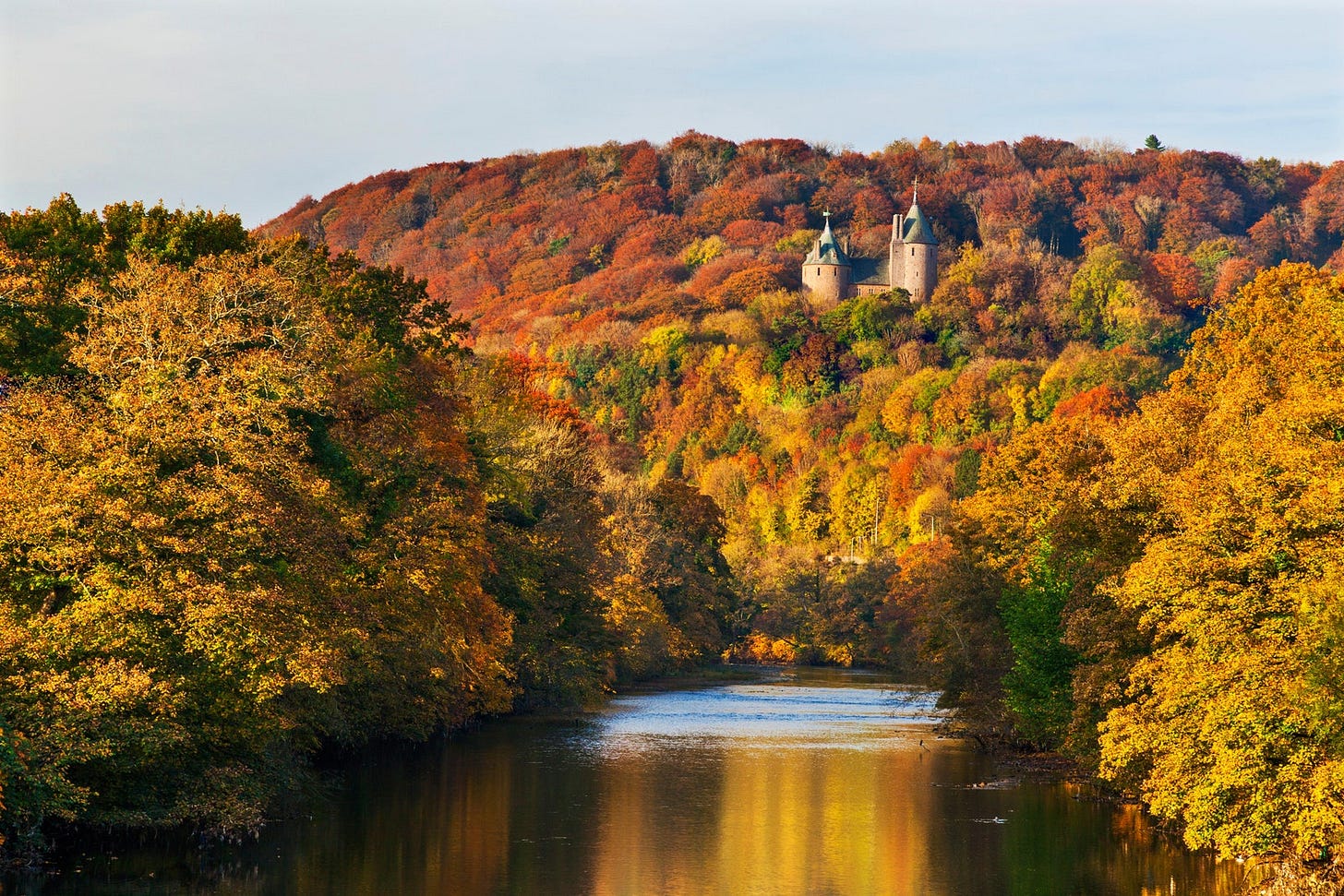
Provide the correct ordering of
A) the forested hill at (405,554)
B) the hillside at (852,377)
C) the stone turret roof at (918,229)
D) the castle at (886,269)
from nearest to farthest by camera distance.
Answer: the forested hill at (405,554) → the hillside at (852,377) → the castle at (886,269) → the stone turret roof at (918,229)

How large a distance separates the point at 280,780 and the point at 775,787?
14558 mm

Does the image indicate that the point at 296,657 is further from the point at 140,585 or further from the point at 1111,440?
the point at 1111,440

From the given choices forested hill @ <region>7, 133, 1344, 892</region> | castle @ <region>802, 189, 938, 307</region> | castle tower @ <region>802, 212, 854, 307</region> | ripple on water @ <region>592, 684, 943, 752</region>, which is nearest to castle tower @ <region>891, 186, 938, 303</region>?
castle @ <region>802, 189, 938, 307</region>

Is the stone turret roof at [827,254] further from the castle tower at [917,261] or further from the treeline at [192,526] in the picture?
the treeline at [192,526]

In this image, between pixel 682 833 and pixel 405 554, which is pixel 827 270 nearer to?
pixel 405 554

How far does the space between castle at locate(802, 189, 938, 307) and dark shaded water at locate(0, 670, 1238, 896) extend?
138m

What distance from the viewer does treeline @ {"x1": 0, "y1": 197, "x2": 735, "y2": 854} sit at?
26469mm

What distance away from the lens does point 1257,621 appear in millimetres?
28422

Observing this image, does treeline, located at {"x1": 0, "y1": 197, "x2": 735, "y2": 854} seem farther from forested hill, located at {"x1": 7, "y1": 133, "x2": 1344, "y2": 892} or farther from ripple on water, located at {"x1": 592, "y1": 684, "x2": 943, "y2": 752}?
ripple on water, located at {"x1": 592, "y1": 684, "x2": 943, "y2": 752}

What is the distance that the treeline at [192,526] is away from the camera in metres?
26.5

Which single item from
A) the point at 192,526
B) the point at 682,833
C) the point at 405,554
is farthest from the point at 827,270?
the point at 192,526

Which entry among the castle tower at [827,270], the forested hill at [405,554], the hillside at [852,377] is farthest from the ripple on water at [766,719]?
the castle tower at [827,270]

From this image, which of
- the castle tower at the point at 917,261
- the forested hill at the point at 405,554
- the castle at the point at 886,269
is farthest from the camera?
the castle at the point at 886,269

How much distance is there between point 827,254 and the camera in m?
194
